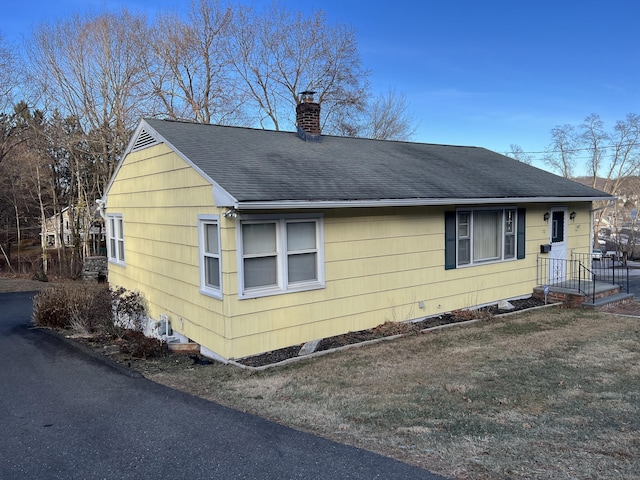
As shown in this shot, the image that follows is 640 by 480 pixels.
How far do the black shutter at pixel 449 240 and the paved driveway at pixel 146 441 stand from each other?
6020mm

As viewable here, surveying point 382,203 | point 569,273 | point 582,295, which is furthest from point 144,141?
point 569,273

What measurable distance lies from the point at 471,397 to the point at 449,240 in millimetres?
4904

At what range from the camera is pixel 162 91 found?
23.7m

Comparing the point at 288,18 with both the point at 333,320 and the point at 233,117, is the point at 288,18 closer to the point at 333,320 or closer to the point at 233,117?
the point at 233,117

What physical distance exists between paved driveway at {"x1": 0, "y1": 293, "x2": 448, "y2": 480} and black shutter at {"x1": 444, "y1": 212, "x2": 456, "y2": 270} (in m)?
6.02

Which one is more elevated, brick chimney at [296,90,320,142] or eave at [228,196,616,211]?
brick chimney at [296,90,320,142]

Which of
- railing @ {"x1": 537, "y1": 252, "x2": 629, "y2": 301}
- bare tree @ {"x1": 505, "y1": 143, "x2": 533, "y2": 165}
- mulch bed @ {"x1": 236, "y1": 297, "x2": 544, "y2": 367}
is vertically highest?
bare tree @ {"x1": 505, "y1": 143, "x2": 533, "y2": 165}

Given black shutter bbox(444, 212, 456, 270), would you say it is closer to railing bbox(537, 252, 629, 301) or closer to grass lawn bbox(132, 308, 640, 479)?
grass lawn bbox(132, 308, 640, 479)

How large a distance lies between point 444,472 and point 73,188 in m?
26.4

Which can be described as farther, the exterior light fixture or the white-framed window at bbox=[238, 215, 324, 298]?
the white-framed window at bbox=[238, 215, 324, 298]

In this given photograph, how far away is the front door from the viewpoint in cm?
1191

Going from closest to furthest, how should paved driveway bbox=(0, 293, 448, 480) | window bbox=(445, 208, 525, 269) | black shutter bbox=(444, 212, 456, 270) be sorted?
paved driveway bbox=(0, 293, 448, 480) < black shutter bbox=(444, 212, 456, 270) < window bbox=(445, 208, 525, 269)

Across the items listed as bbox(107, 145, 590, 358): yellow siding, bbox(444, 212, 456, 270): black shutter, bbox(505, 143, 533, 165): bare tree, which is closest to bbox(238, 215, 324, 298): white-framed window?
bbox(107, 145, 590, 358): yellow siding

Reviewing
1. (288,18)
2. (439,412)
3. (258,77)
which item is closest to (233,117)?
(258,77)
